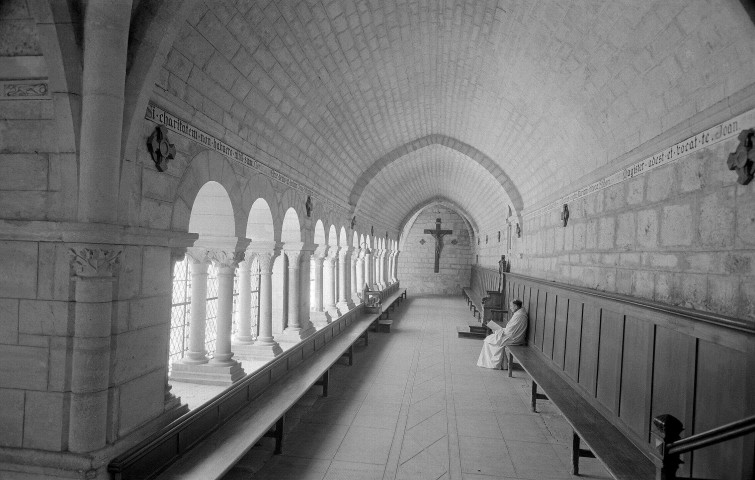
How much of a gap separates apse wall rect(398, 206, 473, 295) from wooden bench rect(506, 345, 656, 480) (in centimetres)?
1878

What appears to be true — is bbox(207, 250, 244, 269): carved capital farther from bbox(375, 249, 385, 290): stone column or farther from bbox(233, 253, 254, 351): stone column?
bbox(375, 249, 385, 290): stone column

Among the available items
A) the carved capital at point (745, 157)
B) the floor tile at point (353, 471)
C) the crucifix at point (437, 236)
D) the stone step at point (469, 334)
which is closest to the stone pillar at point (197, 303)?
the floor tile at point (353, 471)

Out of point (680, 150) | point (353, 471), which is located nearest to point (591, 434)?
point (353, 471)

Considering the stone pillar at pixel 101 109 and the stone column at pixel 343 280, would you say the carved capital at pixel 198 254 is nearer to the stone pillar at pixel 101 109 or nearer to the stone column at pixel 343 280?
the stone pillar at pixel 101 109

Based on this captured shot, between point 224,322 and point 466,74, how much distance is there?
5.28m

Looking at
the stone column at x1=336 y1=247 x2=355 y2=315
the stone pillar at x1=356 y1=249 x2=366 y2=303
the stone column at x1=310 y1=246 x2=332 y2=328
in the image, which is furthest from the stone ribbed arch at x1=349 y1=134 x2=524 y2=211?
the stone column at x1=310 y1=246 x2=332 y2=328

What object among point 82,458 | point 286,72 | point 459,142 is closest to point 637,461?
point 82,458

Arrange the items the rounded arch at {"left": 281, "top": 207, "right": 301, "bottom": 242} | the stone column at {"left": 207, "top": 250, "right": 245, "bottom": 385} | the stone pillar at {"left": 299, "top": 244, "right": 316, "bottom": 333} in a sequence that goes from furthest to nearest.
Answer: the stone pillar at {"left": 299, "top": 244, "right": 316, "bottom": 333} → the rounded arch at {"left": 281, "top": 207, "right": 301, "bottom": 242} → the stone column at {"left": 207, "top": 250, "right": 245, "bottom": 385}

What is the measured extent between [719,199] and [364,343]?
8121 mm

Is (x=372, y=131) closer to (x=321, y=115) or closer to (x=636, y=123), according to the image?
(x=321, y=115)

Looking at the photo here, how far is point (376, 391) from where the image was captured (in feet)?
23.2

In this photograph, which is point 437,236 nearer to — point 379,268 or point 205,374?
point 379,268

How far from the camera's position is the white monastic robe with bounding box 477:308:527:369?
8.52 metres

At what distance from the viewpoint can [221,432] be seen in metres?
4.26
